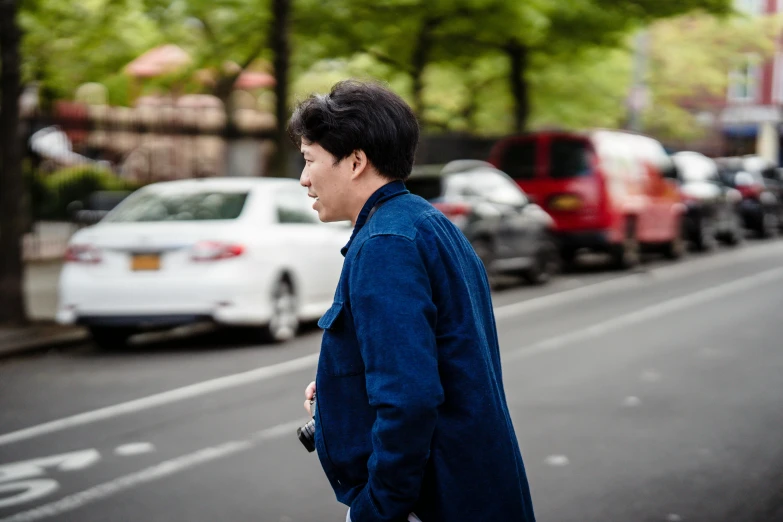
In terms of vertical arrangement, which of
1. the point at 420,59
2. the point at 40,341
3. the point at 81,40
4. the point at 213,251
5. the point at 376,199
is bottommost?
the point at 40,341

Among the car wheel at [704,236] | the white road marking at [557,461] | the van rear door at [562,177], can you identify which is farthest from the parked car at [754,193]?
the white road marking at [557,461]

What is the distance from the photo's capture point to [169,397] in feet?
25.1

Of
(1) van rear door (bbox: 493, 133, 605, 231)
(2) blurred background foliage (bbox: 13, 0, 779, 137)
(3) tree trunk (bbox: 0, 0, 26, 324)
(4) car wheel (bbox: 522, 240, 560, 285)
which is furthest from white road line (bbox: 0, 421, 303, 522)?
(1) van rear door (bbox: 493, 133, 605, 231)

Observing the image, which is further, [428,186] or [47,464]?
[428,186]

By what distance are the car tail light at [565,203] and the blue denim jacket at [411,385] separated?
1449cm

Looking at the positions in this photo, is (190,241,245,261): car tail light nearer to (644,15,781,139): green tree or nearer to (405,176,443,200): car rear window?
(405,176,443,200): car rear window

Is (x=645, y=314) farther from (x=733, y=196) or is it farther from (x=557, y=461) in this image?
(x=733, y=196)

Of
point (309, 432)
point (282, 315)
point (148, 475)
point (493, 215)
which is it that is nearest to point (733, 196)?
point (493, 215)

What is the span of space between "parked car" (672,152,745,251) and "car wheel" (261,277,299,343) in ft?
38.1

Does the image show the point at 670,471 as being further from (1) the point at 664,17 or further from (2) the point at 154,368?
(1) the point at 664,17

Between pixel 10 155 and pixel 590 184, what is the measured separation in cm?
879

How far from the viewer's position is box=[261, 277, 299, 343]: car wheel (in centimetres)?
1004

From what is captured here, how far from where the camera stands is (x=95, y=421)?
6.95 meters

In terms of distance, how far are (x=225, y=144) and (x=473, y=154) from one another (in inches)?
358
